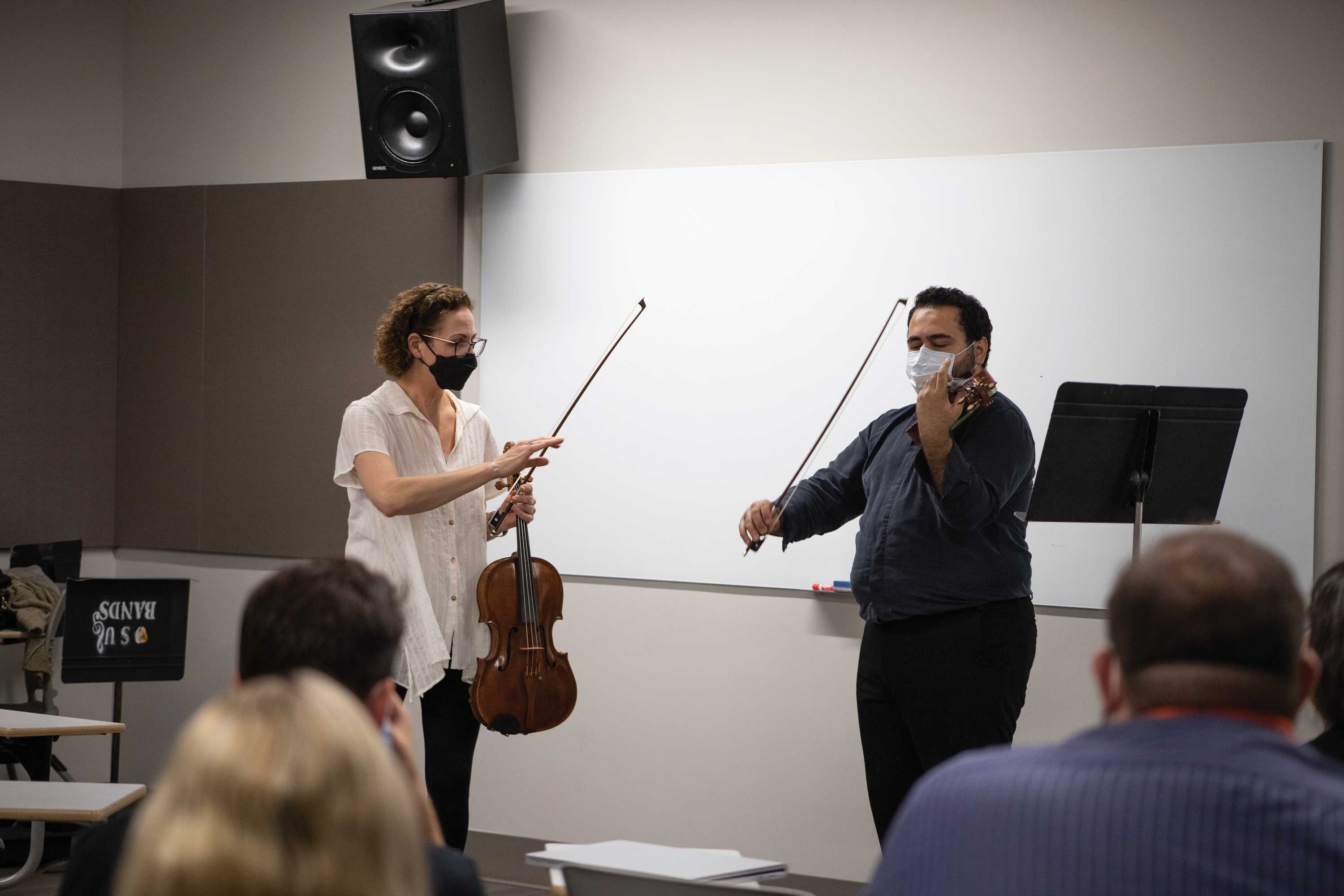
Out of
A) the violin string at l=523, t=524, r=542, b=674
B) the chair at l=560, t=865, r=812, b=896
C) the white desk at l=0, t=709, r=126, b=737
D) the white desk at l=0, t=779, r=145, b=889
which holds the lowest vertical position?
the white desk at l=0, t=779, r=145, b=889

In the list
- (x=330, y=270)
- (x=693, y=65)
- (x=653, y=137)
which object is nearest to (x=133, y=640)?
(x=330, y=270)

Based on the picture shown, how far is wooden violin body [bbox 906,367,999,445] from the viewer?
264 cm

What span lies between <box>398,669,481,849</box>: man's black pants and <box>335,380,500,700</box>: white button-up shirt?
6 centimetres

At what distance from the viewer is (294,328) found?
4578mm

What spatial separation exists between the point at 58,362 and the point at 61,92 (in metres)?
1.06

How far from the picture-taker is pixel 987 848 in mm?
1046

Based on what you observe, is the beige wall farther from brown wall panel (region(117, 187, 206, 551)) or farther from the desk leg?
the desk leg

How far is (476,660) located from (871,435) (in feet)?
3.53

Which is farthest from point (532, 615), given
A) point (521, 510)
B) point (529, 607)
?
point (521, 510)

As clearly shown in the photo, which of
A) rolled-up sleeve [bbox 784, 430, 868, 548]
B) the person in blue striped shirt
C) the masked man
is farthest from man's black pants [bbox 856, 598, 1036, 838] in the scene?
the person in blue striped shirt

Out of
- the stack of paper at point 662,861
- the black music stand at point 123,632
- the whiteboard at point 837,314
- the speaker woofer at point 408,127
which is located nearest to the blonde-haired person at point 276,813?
the stack of paper at point 662,861

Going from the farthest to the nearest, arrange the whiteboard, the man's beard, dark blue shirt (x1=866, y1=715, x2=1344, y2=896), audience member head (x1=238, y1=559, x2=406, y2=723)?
1. the whiteboard
2. the man's beard
3. audience member head (x1=238, y1=559, x2=406, y2=723)
4. dark blue shirt (x1=866, y1=715, x2=1344, y2=896)

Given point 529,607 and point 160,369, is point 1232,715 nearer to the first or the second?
point 529,607

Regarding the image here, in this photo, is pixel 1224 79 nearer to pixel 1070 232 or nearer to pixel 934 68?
pixel 1070 232
